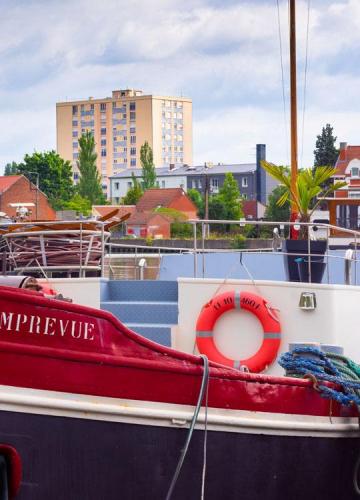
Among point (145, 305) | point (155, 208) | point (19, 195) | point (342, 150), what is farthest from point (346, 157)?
point (145, 305)

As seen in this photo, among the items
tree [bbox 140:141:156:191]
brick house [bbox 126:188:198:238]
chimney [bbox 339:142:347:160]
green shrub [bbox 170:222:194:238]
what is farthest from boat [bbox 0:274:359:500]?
tree [bbox 140:141:156:191]

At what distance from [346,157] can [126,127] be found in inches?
3835

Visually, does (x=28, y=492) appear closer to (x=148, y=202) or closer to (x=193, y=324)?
(x=193, y=324)

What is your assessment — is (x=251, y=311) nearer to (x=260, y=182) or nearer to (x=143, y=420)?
(x=143, y=420)

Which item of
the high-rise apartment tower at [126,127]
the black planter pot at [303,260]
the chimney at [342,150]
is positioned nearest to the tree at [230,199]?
the chimney at [342,150]

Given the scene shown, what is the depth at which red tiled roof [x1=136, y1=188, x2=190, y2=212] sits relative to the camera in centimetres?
10581

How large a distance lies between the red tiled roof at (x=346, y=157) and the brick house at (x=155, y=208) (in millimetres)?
15534

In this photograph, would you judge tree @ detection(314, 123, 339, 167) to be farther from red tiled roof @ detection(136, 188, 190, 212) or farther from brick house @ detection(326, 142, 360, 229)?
red tiled roof @ detection(136, 188, 190, 212)

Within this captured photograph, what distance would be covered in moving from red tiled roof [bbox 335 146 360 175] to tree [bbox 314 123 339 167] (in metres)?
6.59

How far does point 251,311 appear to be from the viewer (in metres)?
9.62

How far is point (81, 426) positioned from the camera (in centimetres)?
695

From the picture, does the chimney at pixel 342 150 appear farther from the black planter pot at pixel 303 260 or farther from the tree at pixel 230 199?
the black planter pot at pixel 303 260

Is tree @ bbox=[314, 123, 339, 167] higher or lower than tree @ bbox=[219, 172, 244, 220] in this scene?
higher

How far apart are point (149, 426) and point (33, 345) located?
972 mm
